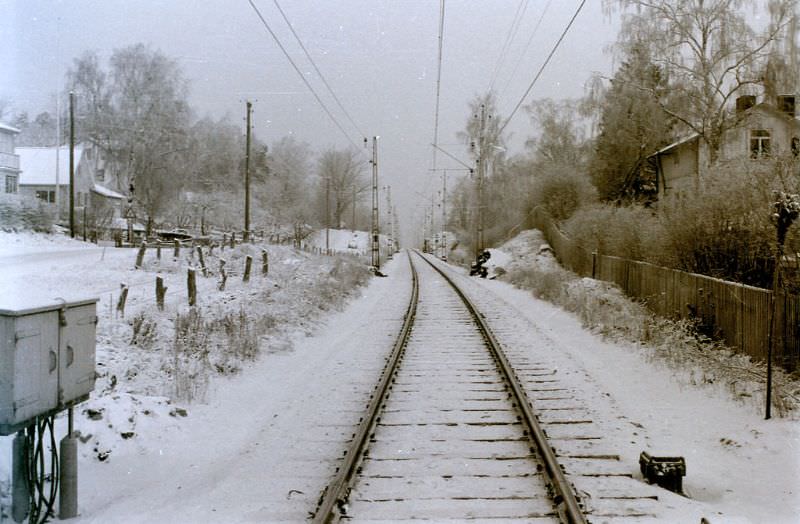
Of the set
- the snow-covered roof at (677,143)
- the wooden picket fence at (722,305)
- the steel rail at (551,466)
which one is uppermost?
the snow-covered roof at (677,143)

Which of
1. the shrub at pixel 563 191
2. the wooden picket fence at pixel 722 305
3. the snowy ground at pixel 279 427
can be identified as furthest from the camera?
the shrub at pixel 563 191

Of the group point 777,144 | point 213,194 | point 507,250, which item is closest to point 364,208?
point 213,194

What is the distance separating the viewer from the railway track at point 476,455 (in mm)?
4617

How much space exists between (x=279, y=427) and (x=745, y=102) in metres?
23.4

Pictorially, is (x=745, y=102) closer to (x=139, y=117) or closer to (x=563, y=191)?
(x=563, y=191)

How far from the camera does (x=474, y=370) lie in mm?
9594

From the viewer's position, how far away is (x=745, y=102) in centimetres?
2375

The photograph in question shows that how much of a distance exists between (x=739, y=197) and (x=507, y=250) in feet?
88.4

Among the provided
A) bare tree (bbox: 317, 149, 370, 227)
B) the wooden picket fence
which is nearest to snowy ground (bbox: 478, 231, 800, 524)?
the wooden picket fence

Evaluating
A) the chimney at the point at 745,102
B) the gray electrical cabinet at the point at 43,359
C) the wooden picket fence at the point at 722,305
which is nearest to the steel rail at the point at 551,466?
the wooden picket fence at the point at 722,305

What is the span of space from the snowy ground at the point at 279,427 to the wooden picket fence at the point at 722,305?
44.9 inches

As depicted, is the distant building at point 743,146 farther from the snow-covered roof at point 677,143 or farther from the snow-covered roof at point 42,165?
the snow-covered roof at point 42,165

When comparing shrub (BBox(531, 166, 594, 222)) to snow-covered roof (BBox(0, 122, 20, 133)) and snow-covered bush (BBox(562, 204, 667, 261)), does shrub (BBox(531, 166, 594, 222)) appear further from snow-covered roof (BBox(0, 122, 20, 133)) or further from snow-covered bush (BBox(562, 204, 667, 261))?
snow-covered roof (BBox(0, 122, 20, 133))

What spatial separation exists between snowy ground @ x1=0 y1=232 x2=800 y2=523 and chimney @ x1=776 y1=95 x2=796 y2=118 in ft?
50.6
